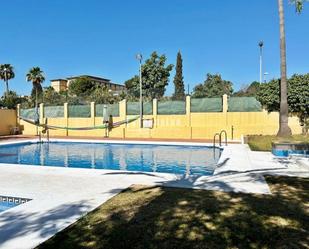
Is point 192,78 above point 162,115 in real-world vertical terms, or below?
above

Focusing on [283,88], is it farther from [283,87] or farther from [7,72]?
[7,72]

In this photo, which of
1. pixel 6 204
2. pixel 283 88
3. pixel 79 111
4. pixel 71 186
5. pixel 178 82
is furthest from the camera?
pixel 178 82

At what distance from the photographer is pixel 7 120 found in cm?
2314

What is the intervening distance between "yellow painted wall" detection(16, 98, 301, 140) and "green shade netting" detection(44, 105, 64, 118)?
28.1 inches

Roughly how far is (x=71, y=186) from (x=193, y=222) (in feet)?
10.8

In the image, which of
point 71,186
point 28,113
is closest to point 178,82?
point 28,113

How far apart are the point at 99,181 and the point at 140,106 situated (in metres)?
13.3

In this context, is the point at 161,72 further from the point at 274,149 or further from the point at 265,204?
the point at 265,204

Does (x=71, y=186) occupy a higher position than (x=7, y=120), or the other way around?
(x=7, y=120)

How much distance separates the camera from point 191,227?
3840mm

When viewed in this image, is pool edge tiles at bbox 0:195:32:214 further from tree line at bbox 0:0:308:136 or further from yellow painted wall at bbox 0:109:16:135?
yellow painted wall at bbox 0:109:16:135

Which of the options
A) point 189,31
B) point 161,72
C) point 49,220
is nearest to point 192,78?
point 161,72

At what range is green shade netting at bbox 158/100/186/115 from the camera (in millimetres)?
19745

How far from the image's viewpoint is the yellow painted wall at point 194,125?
1792cm
